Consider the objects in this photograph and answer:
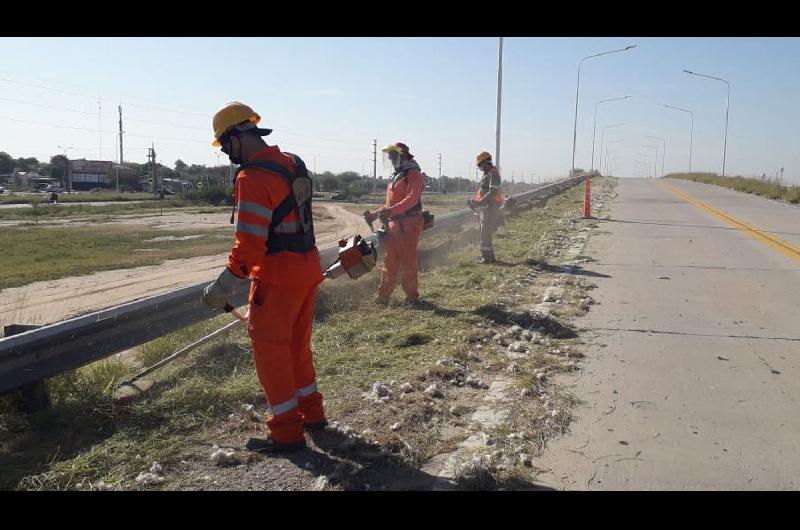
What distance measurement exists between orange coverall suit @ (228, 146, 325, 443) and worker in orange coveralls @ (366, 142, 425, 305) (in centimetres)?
361

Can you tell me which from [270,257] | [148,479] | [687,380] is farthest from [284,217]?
[687,380]

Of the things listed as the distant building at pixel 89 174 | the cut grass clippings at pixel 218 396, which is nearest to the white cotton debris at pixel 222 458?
the cut grass clippings at pixel 218 396

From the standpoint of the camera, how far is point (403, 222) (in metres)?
7.64

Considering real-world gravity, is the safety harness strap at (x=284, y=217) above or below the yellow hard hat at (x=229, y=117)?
below

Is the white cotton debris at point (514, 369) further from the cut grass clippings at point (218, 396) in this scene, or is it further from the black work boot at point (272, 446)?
the black work boot at point (272, 446)

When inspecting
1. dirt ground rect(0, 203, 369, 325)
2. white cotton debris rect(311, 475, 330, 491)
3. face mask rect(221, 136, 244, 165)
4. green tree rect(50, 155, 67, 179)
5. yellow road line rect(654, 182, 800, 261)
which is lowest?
dirt ground rect(0, 203, 369, 325)

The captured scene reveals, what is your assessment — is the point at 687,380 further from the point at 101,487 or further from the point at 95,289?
the point at 95,289

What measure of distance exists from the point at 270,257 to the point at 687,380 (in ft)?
10.8

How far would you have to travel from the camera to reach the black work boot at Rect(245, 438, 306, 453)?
149 inches

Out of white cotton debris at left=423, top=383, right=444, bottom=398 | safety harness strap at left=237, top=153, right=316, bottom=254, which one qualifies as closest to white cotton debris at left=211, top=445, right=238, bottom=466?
safety harness strap at left=237, top=153, right=316, bottom=254

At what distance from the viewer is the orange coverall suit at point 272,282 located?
370 cm

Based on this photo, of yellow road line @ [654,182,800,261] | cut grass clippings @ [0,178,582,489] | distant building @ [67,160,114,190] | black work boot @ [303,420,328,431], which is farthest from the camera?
distant building @ [67,160,114,190]

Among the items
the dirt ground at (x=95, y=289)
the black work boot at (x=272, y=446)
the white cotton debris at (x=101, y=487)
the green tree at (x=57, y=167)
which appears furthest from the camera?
the green tree at (x=57, y=167)

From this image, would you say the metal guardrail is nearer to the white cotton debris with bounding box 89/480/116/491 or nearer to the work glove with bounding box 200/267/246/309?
the white cotton debris with bounding box 89/480/116/491
